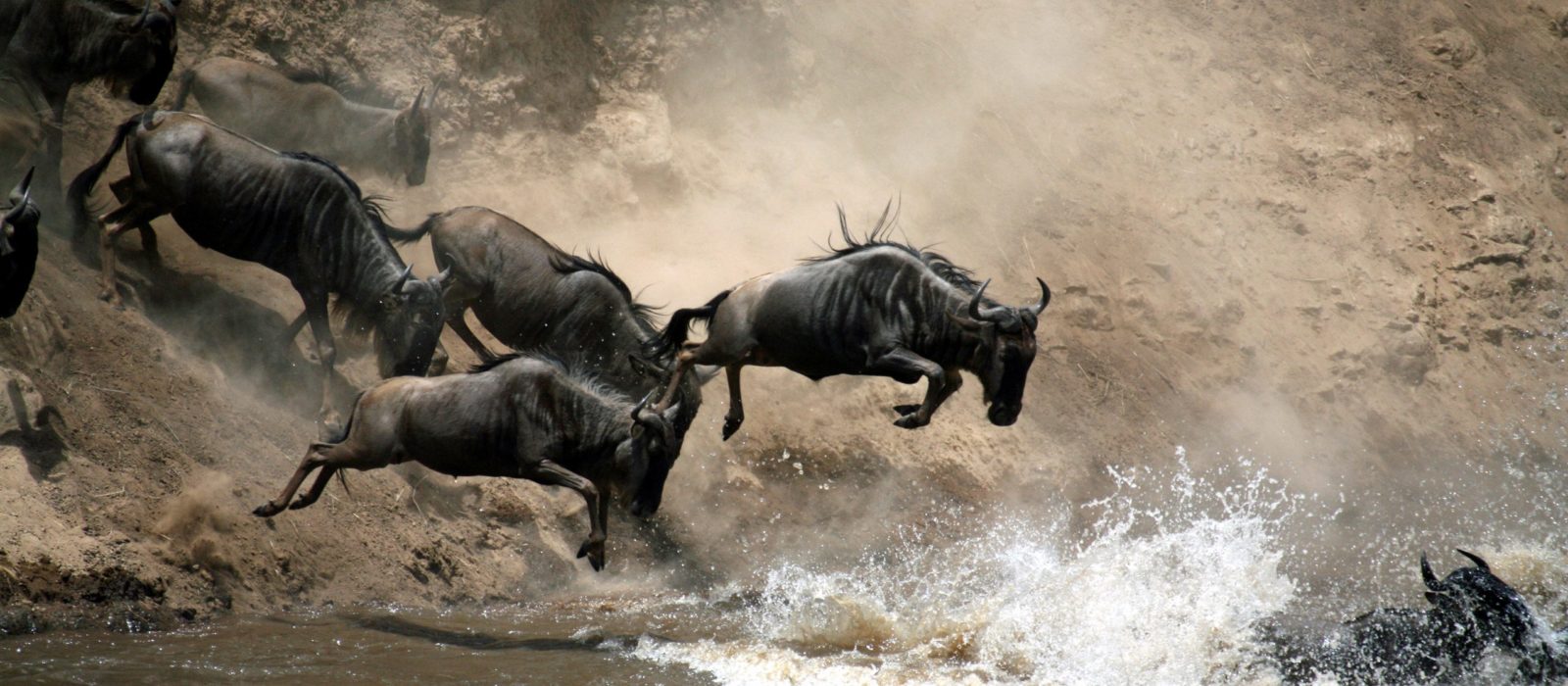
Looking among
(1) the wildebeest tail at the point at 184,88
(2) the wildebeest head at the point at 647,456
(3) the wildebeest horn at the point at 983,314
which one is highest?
(3) the wildebeest horn at the point at 983,314

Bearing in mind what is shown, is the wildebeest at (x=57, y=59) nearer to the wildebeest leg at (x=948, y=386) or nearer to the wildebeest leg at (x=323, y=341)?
the wildebeest leg at (x=323, y=341)

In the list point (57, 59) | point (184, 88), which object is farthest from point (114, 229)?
point (184, 88)

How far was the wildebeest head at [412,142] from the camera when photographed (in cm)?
1083

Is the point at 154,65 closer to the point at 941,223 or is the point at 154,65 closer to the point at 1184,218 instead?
the point at 941,223

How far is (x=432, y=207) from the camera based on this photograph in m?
11.7

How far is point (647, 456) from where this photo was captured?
24.0 feet

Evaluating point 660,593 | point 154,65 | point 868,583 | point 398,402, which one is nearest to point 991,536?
point 868,583

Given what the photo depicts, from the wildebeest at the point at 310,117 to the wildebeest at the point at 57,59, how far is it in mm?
727

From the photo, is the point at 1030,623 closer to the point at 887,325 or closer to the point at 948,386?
the point at 948,386

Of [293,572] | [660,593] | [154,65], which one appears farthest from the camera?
[154,65]

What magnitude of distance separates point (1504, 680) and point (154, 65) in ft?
29.7

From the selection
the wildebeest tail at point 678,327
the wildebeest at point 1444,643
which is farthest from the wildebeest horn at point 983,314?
the wildebeest at point 1444,643

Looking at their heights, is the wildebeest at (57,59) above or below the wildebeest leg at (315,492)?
above

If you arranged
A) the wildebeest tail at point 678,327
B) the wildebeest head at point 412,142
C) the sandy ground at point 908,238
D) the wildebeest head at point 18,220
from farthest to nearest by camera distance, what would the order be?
1. the wildebeest head at point 412,142
2. the wildebeest tail at point 678,327
3. the sandy ground at point 908,238
4. the wildebeest head at point 18,220
